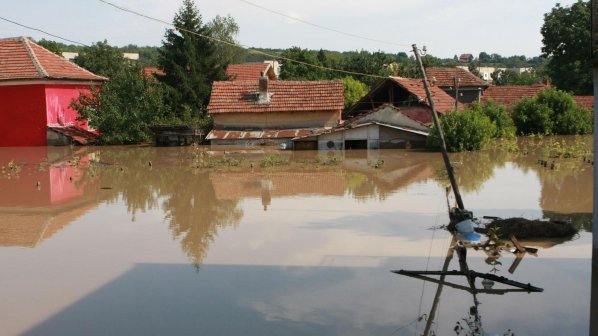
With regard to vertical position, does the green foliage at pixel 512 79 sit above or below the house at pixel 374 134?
above

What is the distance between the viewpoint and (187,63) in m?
36.6

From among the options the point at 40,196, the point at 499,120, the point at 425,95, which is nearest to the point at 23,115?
the point at 40,196

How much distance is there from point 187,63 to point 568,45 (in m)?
28.6

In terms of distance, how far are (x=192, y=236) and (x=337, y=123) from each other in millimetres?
20889

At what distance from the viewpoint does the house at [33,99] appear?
31.2 metres

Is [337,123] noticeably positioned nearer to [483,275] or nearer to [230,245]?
[230,245]

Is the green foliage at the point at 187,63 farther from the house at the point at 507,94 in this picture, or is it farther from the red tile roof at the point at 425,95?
the house at the point at 507,94

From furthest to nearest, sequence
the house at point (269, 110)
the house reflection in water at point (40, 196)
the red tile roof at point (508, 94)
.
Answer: the red tile roof at point (508, 94) → the house at point (269, 110) → the house reflection in water at point (40, 196)

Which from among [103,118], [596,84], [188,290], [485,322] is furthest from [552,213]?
[103,118]

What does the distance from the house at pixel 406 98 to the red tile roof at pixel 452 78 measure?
23.6ft

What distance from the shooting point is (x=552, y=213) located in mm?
13469

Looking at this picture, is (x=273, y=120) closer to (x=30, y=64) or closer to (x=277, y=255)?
(x=30, y=64)

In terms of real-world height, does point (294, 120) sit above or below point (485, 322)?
above

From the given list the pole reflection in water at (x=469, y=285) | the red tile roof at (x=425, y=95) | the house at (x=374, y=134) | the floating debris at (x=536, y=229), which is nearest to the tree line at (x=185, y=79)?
the red tile roof at (x=425, y=95)
